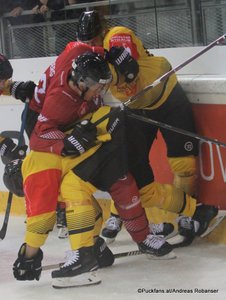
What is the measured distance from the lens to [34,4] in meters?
2.97

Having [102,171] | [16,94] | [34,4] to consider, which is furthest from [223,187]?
[34,4]

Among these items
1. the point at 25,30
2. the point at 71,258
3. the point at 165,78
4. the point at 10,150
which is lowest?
the point at 71,258

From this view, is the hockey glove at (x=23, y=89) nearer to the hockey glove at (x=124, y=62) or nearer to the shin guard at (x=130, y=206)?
the hockey glove at (x=124, y=62)

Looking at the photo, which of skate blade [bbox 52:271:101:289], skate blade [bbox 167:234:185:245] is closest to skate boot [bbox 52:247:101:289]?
skate blade [bbox 52:271:101:289]

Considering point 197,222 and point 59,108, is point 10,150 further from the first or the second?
point 197,222

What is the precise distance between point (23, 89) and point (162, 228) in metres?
0.74

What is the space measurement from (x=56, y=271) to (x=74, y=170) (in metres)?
0.31

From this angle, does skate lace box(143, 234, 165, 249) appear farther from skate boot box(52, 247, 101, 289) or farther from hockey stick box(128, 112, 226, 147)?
Result: hockey stick box(128, 112, 226, 147)

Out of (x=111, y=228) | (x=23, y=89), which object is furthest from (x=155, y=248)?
(x=23, y=89)

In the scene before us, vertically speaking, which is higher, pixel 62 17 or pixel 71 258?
pixel 62 17

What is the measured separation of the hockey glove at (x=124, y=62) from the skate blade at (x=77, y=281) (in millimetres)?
676

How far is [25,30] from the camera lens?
3.06m

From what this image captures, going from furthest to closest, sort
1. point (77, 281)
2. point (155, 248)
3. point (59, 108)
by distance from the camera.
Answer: point (155, 248), point (59, 108), point (77, 281)

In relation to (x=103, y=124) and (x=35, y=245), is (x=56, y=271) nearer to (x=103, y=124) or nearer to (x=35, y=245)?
(x=35, y=245)
